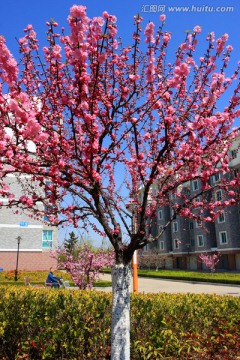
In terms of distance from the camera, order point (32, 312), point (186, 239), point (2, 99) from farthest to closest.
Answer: point (186, 239), point (32, 312), point (2, 99)

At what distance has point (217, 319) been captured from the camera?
6.06 metres

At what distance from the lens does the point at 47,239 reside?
36.6 metres

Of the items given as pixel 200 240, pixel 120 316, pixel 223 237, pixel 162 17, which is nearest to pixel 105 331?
Result: pixel 120 316

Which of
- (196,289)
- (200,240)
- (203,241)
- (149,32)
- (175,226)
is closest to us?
(149,32)

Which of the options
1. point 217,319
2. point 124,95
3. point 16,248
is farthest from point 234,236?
point 124,95

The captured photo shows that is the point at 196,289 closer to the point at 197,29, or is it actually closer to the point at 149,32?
the point at 197,29

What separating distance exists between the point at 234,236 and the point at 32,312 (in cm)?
3741

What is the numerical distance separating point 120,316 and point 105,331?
57.1 inches

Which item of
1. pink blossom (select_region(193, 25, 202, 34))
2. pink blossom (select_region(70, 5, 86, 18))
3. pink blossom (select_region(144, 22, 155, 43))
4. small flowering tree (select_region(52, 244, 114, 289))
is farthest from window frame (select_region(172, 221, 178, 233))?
pink blossom (select_region(70, 5, 86, 18))

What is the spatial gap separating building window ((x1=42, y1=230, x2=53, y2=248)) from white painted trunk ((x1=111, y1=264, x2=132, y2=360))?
110 feet

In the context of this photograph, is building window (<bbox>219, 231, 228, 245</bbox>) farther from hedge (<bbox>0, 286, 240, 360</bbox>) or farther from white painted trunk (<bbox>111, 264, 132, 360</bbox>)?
white painted trunk (<bbox>111, 264, 132, 360</bbox>)

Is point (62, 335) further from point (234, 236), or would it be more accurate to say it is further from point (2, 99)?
point (234, 236)

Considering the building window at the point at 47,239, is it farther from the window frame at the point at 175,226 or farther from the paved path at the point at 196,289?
the window frame at the point at 175,226

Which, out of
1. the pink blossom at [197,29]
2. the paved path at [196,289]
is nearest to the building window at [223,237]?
the paved path at [196,289]
